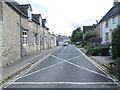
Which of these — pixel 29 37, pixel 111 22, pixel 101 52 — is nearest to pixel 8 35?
pixel 29 37

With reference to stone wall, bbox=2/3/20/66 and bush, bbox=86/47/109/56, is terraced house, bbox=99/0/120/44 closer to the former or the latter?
bush, bbox=86/47/109/56

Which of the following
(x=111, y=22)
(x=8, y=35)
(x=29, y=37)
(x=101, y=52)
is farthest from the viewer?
(x=111, y=22)

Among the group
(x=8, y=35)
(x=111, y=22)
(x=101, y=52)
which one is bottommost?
(x=101, y=52)

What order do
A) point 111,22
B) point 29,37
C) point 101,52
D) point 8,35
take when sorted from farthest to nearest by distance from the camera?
point 111,22
point 29,37
point 101,52
point 8,35

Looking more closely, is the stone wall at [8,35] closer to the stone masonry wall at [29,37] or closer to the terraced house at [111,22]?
the stone masonry wall at [29,37]

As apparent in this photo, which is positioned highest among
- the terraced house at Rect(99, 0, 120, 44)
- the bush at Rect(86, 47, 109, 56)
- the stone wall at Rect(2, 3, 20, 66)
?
the terraced house at Rect(99, 0, 120, 44)

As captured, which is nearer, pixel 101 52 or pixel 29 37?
pixel 101 52

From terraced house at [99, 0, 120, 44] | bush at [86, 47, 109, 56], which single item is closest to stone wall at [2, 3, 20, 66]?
bush at [86, 47, 109, 56]

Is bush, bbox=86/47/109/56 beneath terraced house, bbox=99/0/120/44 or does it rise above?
beneath

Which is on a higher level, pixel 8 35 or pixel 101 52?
pixel 8 35

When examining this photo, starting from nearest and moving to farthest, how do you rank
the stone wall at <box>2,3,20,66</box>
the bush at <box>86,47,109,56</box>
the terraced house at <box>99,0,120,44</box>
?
1. the stone wall at <box>2,3,20,66</box>
2. the bush at <box>86,47,109,56</box>
3. the terraced house at <box>99,0,120,44</box>

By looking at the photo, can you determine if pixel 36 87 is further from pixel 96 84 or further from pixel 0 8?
pixel 0 8

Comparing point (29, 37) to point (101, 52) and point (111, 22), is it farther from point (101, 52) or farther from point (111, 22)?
point (111, 22)

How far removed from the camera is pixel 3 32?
29.4 ft
